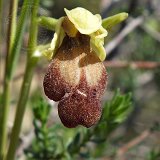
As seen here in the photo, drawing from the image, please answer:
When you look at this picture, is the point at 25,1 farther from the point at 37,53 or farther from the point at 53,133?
the point at 53,133

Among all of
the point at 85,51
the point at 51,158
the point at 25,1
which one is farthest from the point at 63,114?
the point at 51,158

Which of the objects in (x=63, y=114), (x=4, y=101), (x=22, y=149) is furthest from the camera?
(x=22, y=149)

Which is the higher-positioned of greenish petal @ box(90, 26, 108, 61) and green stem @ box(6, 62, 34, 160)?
greenish petal @ box(90, 26, 108, 61)

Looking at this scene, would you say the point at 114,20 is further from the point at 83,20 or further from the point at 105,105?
the point at 105,105

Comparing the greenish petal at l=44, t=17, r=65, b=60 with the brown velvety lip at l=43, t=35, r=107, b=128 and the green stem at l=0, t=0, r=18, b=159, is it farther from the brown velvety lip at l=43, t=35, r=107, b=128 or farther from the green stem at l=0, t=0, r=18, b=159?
the green stem at l=0, t=0, r=18, b=159

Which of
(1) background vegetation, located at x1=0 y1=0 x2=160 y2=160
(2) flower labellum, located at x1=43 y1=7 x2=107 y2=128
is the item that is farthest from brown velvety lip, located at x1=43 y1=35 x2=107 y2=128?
(1) background vegetation, located at x1=0 y1=0 x2=160 y2=160

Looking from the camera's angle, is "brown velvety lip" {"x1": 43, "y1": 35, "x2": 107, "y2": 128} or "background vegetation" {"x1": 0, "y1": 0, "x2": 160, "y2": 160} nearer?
"brown velvety lip" {"x1": 43, "y1": 35, "x2": 107, "y2": 128}

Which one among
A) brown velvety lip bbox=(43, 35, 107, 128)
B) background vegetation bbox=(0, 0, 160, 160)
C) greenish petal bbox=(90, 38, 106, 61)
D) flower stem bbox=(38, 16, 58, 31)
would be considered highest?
flower stem bbox=(38, 16, 58, 31)

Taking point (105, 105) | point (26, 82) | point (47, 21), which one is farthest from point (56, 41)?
point (105, 105)
